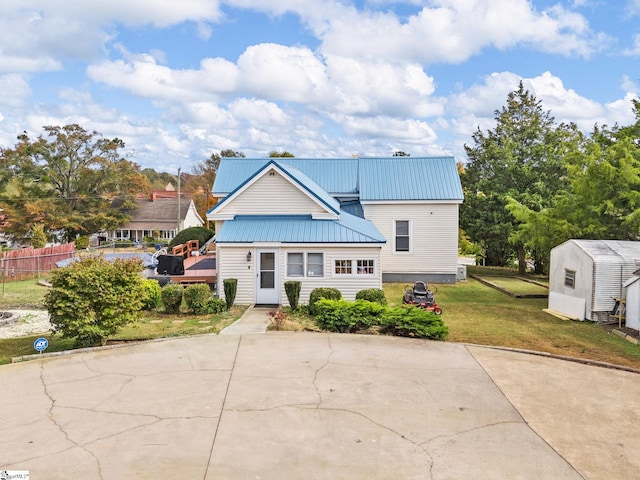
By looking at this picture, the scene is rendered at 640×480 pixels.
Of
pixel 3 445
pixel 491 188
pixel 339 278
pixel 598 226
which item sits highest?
pixel 491 188

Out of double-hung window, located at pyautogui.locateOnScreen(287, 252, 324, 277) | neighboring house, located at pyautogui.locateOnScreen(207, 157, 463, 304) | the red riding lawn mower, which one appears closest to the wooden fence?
neighboring house, located at pyautogui.locateOnScreen(207, 157, 463, 304)

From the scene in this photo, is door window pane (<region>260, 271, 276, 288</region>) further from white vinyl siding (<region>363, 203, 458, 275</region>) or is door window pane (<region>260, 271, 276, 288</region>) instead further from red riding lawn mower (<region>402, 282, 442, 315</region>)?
white vinyl siding (<region>363, 203, 458, 275</region>)

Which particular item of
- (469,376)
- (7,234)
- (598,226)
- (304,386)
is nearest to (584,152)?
(598,226)

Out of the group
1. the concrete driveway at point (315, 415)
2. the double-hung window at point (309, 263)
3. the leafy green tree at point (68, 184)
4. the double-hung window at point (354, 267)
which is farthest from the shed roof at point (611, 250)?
the leafy green tree at point (68, 184)

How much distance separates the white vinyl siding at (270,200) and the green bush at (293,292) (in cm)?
350

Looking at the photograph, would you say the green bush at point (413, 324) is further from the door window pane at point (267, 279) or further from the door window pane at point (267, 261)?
the door window pane at point (267, 261)

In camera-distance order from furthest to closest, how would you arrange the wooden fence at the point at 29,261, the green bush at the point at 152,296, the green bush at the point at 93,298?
the wooden fence at the point at 29,261
the green bush at the point at 152,296
the green bush at the point at 93,298

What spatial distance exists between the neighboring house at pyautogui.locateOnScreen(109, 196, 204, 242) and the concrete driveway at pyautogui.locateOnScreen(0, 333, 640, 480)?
4947 cm

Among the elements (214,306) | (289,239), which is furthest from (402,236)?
(214,306)

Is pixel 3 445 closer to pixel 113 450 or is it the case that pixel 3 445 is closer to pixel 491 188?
pixel 113 450

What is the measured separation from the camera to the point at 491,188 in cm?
2873

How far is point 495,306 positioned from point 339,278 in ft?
19.6

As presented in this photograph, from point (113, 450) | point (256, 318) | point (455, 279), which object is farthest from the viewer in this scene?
point (455, 279)

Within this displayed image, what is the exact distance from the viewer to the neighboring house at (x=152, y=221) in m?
59.1
